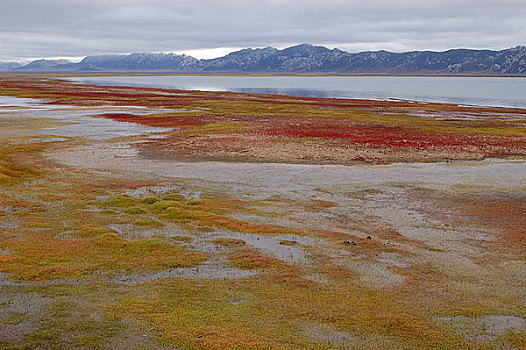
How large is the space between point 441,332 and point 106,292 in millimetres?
8039

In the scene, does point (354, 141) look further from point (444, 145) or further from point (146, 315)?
point (146, 315)

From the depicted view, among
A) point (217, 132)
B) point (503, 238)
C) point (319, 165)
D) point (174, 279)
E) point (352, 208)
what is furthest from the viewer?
point (217, 132)

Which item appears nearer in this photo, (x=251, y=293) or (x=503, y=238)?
→ (x=251, y=293)

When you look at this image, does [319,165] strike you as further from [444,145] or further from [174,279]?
[174,279]

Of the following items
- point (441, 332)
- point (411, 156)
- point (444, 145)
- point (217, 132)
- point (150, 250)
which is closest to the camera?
point (441, 332)

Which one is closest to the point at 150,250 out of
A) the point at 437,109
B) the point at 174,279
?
the point at 174,279

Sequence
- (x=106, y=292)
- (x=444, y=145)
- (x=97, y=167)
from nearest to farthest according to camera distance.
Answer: (x=106, y=292), (x=97, y=167), (x=444, y=145)

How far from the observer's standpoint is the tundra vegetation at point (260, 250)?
10180 millimetres

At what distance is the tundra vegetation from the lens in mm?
10180

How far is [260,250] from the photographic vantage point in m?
15.4

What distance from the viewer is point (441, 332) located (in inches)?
402

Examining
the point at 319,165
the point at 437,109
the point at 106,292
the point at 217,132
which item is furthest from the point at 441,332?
the point at 437,109

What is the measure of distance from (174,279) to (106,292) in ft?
6.01

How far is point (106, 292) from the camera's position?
1184 centimetres
